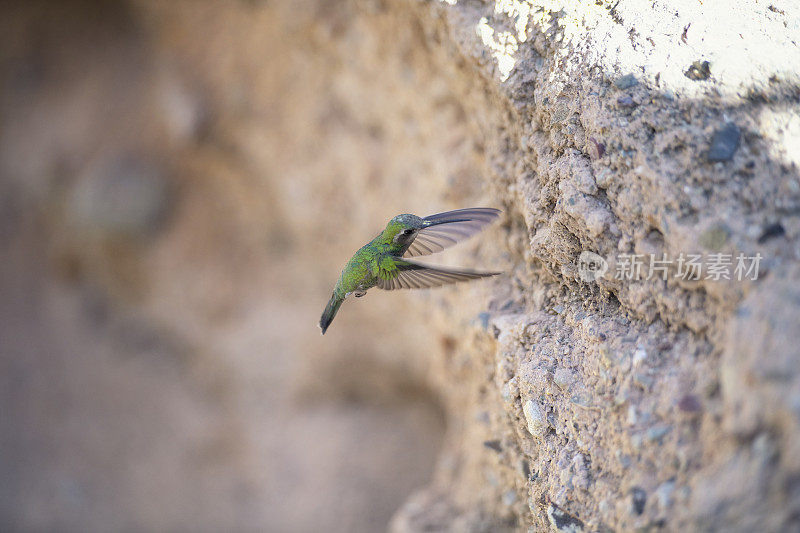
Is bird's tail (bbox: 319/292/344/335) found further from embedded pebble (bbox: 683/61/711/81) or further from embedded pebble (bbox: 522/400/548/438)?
embedded pebble (bbox: 683/61/711/81)

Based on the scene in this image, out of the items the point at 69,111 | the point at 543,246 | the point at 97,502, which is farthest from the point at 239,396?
the point at 543,246

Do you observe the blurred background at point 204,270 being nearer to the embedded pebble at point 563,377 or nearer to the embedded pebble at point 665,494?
the embedded pebble at point 563,377

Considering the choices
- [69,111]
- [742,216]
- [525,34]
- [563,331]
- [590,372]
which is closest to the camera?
[742,216]

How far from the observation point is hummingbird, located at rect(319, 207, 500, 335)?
1720mm

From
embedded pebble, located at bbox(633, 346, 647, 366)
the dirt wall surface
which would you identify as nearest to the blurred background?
the dirt wall surface

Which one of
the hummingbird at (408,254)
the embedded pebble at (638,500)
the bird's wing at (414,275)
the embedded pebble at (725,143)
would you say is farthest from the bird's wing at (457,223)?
the embedded pebble at (638,500)

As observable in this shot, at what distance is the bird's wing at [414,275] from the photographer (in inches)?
65.0

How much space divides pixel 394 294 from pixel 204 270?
1.56 meters

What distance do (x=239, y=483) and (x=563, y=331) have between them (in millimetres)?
2906

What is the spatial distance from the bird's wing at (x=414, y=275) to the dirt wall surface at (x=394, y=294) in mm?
291

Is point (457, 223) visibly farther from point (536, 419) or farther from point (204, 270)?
point (204, 270)

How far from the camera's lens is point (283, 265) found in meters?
3.89

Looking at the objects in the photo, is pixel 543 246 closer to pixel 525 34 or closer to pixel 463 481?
pixel 525 34

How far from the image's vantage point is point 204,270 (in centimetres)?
406
